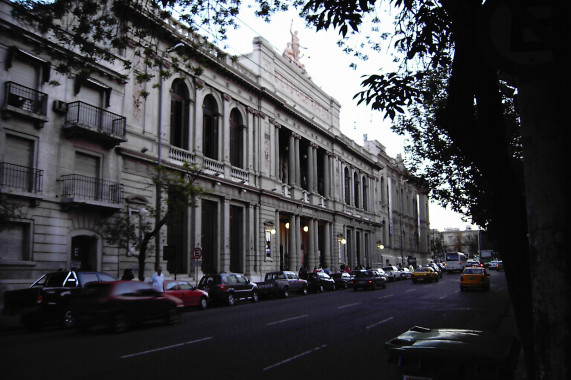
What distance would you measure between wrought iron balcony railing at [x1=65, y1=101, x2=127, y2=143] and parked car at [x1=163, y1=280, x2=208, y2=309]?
826 centimetres

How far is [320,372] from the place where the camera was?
8.10m

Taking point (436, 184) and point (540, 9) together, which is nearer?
point (540, 9)

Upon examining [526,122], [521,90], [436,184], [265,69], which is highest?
[265,69]

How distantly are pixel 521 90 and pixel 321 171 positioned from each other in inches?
1924

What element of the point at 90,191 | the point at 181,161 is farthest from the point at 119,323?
the point at 181,161

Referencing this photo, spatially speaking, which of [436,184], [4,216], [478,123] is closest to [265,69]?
[436,184]

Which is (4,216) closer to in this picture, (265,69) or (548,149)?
(548,149)

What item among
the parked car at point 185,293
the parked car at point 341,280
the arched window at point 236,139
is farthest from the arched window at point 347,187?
the parked car at point 185,293

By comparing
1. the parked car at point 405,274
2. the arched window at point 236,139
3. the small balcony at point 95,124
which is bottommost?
the parked car at point 405,274

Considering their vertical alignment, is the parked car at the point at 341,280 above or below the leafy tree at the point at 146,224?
below

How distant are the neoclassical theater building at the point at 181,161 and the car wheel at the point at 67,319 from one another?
165 inches

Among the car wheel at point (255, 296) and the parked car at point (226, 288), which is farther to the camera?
the car wheel at point (255, 296)

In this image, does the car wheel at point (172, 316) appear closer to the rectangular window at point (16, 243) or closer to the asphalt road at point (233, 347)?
the asphalt road at point (233, 347)

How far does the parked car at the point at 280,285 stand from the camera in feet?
92.6
